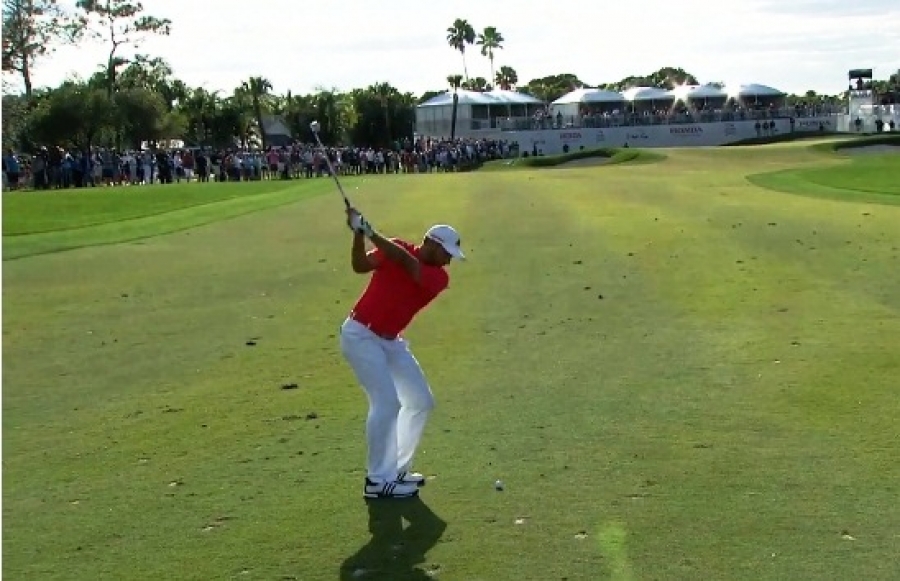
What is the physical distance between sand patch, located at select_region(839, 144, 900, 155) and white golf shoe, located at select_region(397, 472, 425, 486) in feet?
205

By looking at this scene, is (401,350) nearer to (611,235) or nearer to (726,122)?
(611,235)

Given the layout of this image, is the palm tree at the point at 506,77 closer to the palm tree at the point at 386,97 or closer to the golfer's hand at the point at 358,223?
the palm tree at the point at 386,97

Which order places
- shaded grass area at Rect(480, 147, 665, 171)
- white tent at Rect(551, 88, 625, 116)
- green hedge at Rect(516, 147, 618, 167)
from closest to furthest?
shaded grass area at Rect(480, 147, 665, 171)
green hedge at Rect(516, 147, 618, 167)
white tent at Rect(551, 88, 625, 116)

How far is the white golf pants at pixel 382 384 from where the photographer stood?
7668 mm

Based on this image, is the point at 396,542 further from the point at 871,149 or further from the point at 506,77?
the point at 506,77

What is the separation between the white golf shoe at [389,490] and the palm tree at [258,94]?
3537 inches

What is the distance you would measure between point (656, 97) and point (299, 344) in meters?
109

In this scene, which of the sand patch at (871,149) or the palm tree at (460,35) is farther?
the palm tree at (460,35)

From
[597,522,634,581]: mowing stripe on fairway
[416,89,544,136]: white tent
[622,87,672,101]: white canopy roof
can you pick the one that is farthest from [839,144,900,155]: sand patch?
[597,522,634,581]: mowing stripe on fairway

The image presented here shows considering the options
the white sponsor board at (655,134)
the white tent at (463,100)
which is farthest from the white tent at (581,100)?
the white sponsor board at (655,134)

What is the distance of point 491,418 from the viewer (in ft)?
31.3

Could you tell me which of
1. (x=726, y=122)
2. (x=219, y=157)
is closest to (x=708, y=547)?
(x=219, y=157)

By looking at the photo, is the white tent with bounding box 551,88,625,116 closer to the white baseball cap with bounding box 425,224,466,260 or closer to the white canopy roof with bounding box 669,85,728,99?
the white canopy roof with bounding box 669,85,728,99

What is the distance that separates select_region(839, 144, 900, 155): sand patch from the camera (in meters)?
66.9
